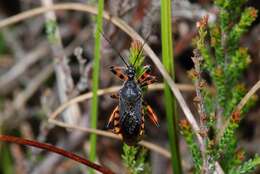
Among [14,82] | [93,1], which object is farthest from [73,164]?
[93,1]

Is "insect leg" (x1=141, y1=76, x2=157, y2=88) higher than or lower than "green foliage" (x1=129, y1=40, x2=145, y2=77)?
lower

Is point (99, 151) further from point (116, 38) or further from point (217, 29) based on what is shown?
point (217, 29)

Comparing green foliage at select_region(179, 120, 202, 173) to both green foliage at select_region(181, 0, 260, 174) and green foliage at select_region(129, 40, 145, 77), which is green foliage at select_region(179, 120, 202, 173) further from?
green foliage at select_region(129, 40, 145, 77)

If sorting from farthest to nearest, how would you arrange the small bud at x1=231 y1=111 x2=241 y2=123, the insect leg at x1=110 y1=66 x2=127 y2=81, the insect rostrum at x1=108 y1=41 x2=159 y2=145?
the insect leg at x1=110 y1=66 x2=127 y2=81
the insect rostrum at x1=108 y1=41 x2=159 y2=145
the small bud at x1=231 y1=111 x2=241 y2=123

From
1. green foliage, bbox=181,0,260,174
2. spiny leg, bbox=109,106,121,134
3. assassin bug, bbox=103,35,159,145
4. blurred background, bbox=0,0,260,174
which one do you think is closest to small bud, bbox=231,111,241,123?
green foliage, bbox=181,0,260,174

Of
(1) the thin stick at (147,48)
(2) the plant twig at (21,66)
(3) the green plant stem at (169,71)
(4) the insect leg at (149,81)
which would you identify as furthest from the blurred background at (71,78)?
(3) the green plant stem at (169,71)
